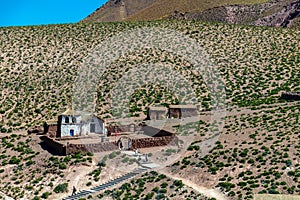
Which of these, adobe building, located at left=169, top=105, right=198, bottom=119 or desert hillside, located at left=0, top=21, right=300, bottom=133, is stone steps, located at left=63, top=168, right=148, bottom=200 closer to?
adobe building, located at left=169, top=105, right=198, bottom=119

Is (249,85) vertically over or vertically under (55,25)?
under

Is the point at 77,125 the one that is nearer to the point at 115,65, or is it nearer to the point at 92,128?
the point at 92,128

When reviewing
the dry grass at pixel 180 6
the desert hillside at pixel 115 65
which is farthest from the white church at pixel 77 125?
the dry grass at pixel 180 6

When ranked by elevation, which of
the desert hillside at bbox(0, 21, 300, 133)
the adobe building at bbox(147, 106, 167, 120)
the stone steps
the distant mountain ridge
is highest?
the distant mountain ridge

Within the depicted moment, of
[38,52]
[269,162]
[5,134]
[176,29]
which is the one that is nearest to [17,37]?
[38,52]

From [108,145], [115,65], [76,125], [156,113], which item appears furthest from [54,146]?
[115,65]

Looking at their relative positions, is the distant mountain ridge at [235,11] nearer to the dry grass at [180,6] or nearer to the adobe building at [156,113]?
the dry grass at [180,6]

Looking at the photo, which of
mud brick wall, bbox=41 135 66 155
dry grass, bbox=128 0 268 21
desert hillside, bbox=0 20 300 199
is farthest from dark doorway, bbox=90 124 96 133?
dry grass, bbox=128 0 268 21

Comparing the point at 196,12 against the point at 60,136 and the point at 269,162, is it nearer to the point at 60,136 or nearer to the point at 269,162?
the point at 60,136
